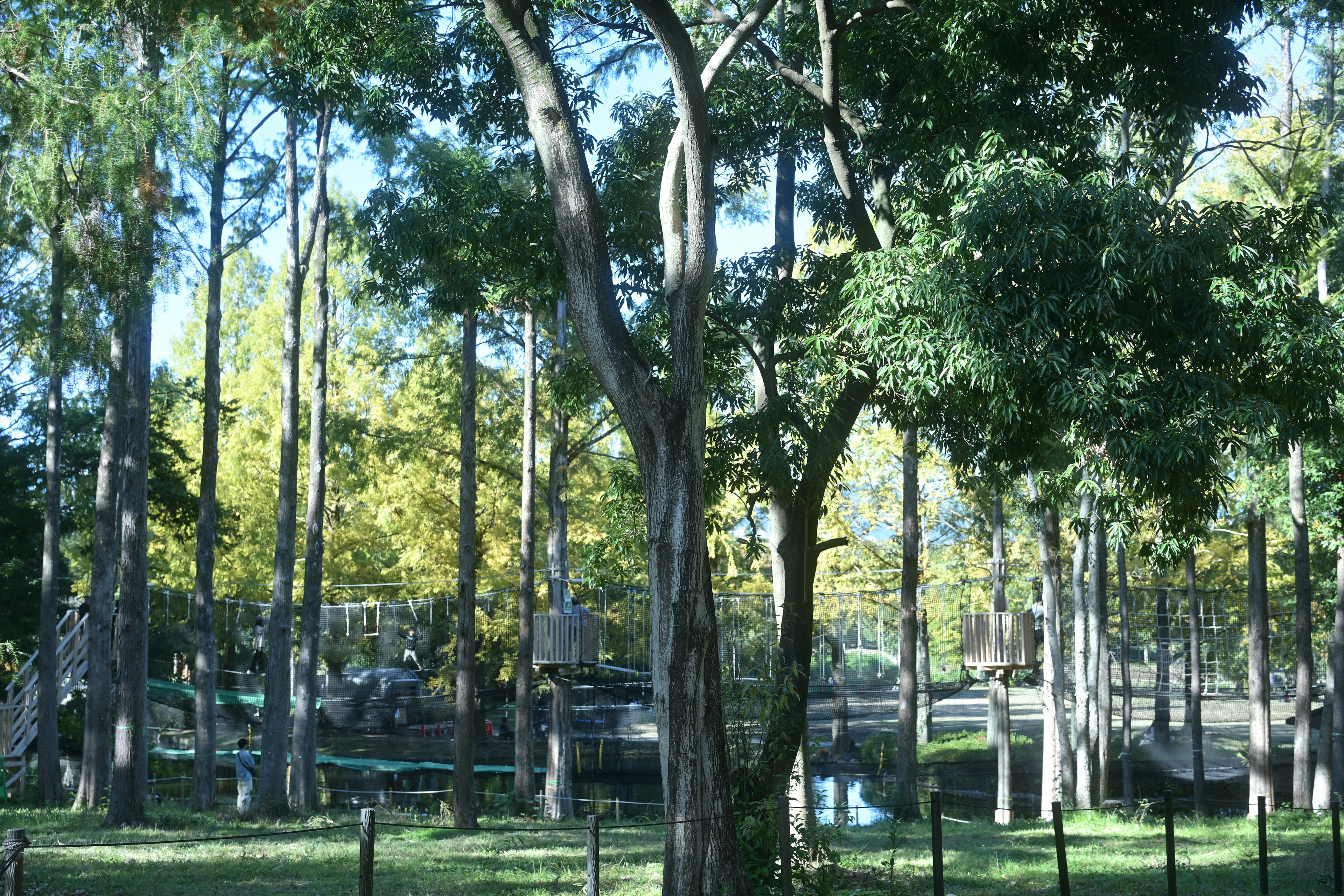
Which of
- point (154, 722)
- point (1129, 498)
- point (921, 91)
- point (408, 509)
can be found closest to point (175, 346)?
point (154, 722)

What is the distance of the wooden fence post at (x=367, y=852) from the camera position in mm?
6570

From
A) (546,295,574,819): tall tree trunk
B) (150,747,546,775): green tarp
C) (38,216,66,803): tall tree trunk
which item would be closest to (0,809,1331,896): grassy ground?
(38,216,66,803): tall tree trunk

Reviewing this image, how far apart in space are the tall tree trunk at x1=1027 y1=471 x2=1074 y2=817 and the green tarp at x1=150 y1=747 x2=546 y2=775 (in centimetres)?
1095

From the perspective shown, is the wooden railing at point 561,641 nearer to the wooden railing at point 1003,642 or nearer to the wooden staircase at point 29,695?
the wooden railing at point 1003,642

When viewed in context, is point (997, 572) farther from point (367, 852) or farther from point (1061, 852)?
point (367, 852)

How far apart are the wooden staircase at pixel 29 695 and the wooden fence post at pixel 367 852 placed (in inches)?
456

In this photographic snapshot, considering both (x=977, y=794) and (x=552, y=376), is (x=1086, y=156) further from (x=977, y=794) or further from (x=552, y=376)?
(x=977, y=794)

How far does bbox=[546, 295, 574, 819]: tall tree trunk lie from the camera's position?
57.4 feet

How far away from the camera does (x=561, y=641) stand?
1440cm

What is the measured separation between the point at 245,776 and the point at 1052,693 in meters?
12.5

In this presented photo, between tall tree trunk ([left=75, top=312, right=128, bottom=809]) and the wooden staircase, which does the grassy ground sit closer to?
tall tree trunk ([left=75, top=312, right=128, bottom=809])

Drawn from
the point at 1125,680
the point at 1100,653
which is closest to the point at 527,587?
the point at 1100,653

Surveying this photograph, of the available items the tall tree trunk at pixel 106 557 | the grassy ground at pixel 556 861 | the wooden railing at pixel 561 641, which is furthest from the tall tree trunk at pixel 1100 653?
the tall tree trunk at pixel 106 557

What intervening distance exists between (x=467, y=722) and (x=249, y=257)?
16.9 meters
